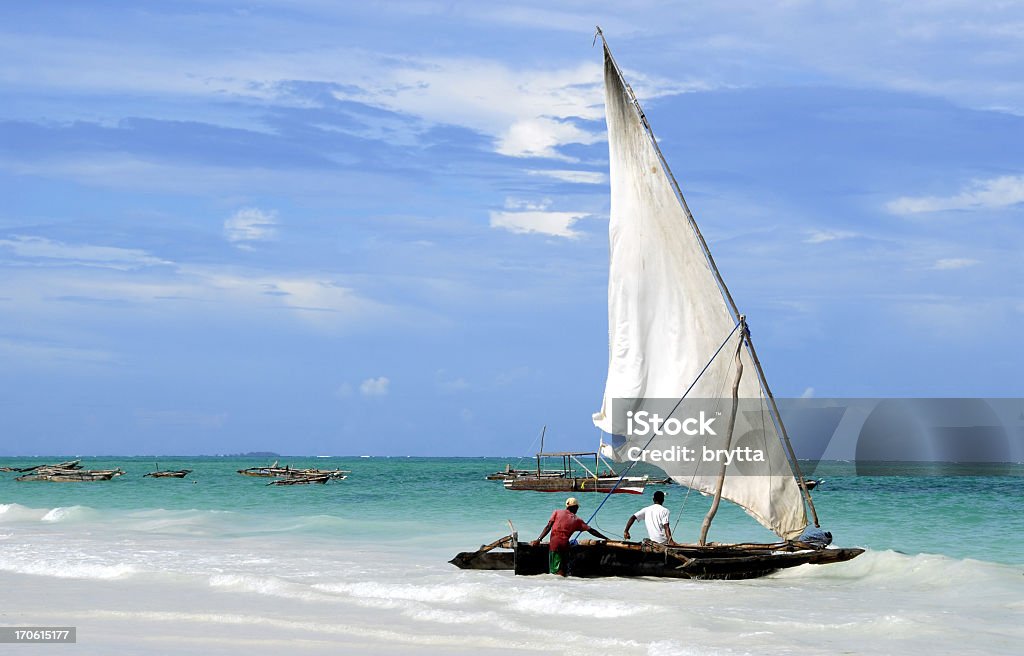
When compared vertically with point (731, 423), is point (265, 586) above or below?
below

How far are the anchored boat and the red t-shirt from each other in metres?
0.26

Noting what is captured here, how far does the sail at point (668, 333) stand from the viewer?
58.2 ft

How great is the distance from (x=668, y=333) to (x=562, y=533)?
3.65 meters

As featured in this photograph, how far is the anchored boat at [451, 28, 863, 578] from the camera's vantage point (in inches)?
693

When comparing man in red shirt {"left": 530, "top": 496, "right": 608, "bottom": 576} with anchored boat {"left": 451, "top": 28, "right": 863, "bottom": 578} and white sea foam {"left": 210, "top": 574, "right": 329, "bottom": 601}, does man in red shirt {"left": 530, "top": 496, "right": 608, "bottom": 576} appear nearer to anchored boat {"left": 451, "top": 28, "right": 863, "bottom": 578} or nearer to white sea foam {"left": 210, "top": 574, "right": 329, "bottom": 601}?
anchored boat {"left": 451, "top": 28, "right": 863, "bottom": 578}

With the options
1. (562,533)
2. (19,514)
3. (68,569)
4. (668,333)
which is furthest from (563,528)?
(19,514)

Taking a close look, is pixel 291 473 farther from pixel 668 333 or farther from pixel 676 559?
pixel 676 559

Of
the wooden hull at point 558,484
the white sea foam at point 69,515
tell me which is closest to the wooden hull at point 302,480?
the wooden hull at point 558,484

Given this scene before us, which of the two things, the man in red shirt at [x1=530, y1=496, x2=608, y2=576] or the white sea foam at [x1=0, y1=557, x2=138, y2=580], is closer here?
the man in red shirt at [x1=530, y1=496, x2=608, y2=576]

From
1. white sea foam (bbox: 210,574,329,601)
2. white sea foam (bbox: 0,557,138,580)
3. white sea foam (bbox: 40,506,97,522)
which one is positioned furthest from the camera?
white sea foam (bbox: 40,506,97,522)

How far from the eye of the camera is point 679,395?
1808 cm

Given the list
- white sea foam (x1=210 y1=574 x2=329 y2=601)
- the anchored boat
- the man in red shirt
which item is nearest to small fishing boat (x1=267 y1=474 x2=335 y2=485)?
white sea foam (x1=210 y1=574 x2=329 y2=601)

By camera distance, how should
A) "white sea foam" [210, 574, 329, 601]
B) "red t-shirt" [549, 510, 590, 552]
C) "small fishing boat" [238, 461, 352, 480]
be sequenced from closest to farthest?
"white sea foam" [210, 574, 329, 601] → "red t-shirt" [549, 510, 590, 552] → "small fishing boat" [238, 461, 352, 480]

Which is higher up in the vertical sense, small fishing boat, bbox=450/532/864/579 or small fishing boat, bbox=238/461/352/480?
small fishing boat, bbox=450/532/864/579
